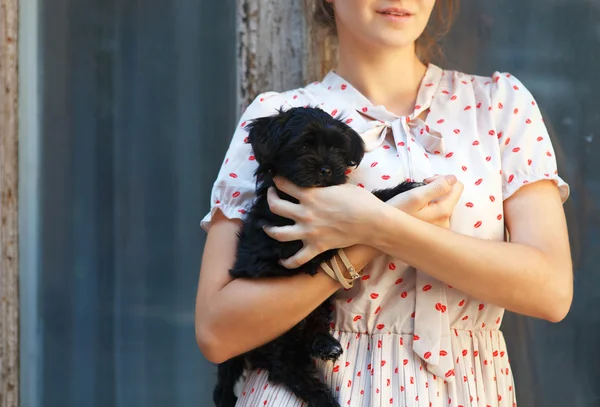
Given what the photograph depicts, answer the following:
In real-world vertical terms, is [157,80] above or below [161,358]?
above

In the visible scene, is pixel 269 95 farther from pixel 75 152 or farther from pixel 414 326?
pixel 75 152

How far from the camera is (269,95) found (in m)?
2.10

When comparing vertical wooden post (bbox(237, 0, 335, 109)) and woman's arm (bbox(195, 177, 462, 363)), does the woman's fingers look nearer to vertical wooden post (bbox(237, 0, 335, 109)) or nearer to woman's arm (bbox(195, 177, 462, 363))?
woman's arm (bbox(195, 177, 462, 363))

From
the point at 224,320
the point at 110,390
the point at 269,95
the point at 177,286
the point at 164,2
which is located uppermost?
the point at 164,2

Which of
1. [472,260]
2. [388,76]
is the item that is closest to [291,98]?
[388,76]

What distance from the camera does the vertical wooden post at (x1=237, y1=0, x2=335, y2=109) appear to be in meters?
2.68

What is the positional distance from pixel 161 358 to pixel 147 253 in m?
0.38

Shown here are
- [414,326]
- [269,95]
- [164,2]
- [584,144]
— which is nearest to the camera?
[414,326]

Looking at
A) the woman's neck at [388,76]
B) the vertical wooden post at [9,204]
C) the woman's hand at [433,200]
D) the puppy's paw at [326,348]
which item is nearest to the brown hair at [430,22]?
the woman's neck at [388,76]

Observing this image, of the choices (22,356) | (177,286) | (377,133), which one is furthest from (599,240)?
(22,356)

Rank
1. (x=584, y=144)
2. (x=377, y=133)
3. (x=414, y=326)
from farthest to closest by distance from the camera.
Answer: (x=584, y=144), (x=377, y=133), (x=414, y=326)

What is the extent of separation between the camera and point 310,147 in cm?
182

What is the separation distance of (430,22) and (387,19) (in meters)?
0.80

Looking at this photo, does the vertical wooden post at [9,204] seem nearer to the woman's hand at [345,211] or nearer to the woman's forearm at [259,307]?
the woman's forearm at [259,307]
